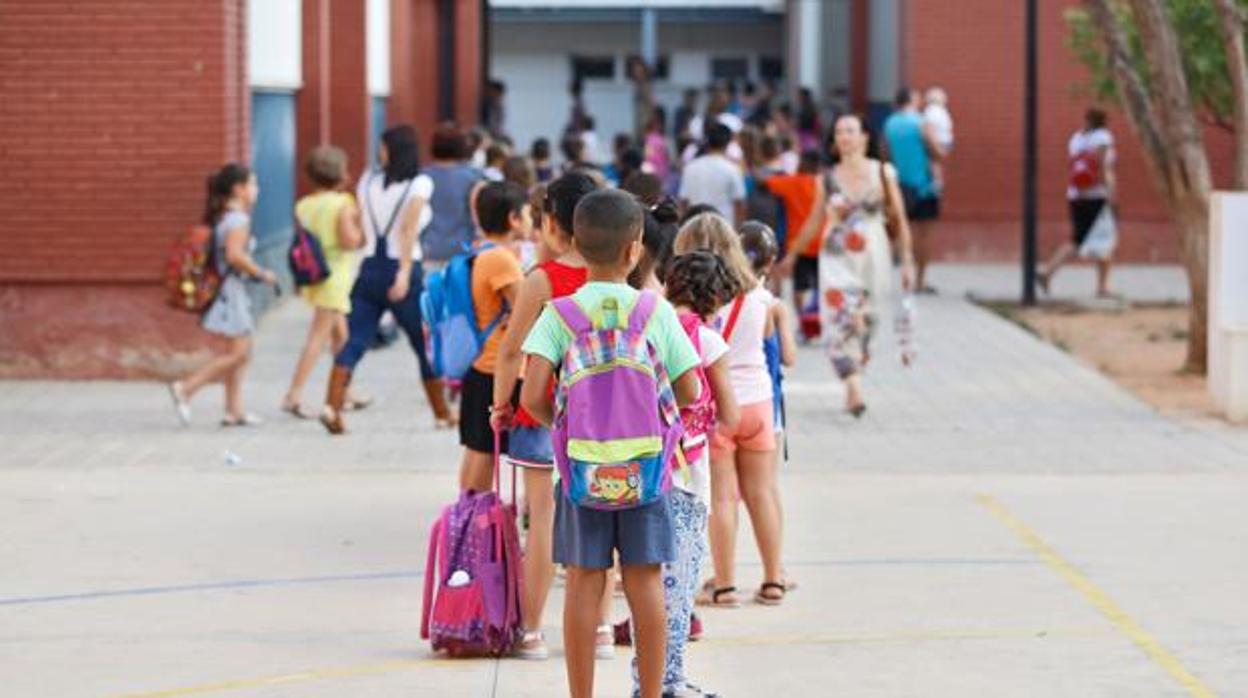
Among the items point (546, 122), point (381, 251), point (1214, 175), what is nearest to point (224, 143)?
point (381, 251)

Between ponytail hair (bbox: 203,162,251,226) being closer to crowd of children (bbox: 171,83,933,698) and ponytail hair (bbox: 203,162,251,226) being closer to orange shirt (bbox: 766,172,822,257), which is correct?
crowd of children (bbox: 171,83,933,698)

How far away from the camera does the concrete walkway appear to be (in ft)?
28.6

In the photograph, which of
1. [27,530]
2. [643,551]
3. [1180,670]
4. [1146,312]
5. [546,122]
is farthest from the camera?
[546,122]

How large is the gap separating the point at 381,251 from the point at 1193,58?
8632mm

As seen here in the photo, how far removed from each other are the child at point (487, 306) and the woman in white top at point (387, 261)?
170 inches

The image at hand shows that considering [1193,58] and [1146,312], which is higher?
[1193,58]

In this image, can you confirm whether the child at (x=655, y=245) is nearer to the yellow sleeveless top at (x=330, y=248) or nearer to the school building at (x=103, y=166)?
the yellow sleeveless top at (x=330, y=248)

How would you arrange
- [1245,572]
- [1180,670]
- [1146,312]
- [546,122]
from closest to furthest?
[1180,670] < [1245,572] < [1146,312] < [546,122]

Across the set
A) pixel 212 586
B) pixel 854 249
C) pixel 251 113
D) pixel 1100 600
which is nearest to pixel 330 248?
pixel 854 249

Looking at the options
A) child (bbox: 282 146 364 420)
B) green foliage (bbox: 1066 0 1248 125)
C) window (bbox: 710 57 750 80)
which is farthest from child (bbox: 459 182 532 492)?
window (bbox: 710 57 750 80)

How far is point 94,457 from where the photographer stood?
13609 millimetres

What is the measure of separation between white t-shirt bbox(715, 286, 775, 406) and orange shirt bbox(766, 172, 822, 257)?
30.0 ft

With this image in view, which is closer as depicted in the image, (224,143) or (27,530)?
(27,530)

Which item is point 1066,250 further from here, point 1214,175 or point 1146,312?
point 1214,175
